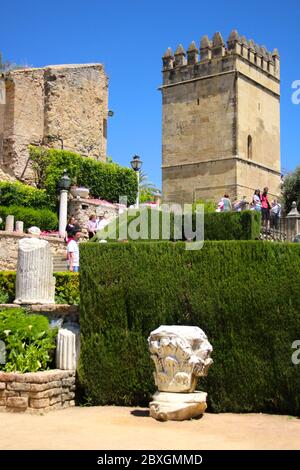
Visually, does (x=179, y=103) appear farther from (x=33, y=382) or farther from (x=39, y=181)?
(x=33, y=382)

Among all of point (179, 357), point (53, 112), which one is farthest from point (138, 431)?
point (53, 112)

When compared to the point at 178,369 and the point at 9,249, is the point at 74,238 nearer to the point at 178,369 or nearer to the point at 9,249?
the point at 9,249

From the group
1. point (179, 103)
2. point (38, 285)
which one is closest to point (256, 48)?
point (179, 103)

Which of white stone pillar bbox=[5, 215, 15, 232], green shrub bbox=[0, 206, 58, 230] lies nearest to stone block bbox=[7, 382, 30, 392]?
white stone pillar bbox=[5, 215, 15, 232]

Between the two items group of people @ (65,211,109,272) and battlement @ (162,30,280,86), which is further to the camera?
battlement @ (162,30,280,86)

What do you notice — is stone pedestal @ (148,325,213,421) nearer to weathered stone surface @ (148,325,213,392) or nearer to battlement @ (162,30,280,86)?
weathered stone surface @ (148,325,213,392)

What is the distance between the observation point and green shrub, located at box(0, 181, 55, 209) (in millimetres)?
24516

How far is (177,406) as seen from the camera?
9.03 m

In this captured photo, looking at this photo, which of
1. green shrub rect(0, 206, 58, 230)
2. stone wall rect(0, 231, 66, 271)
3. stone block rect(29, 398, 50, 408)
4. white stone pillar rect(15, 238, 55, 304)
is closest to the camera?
stone block rect(29, 398, 50, 408)

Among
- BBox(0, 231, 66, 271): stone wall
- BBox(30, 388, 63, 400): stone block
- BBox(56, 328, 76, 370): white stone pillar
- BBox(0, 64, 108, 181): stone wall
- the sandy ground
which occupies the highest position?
BBox(0, 64, 108, 181): stone wall

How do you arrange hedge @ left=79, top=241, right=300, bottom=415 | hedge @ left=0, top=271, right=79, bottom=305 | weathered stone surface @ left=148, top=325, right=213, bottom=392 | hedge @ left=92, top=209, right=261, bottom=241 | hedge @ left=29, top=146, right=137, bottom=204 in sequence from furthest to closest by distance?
hedge @ left=29, top=146, right=137, bottom=204 → hedge @ left=92, top=209, right=261, bottom=241 → hedge @ left=0, top=271, right=79, bottom=305 → hedge @ left=79, top=241, right=300, bottom=415 → weathered stone surface @ left=148, top=325, right=213, bottom=392

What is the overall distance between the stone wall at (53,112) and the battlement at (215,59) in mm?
6618

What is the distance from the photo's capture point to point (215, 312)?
10.4 meters

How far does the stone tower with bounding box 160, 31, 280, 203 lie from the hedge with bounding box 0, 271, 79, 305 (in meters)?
25.4
